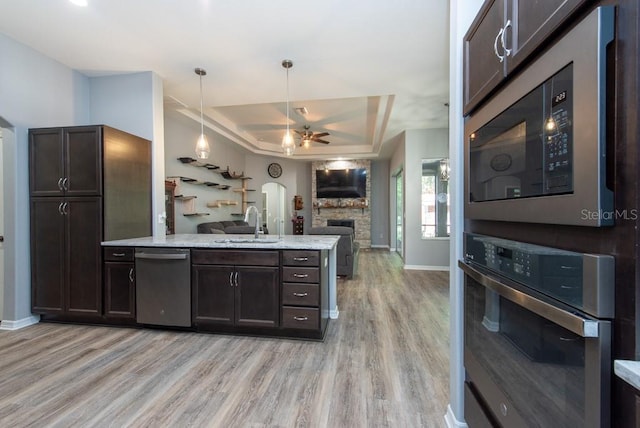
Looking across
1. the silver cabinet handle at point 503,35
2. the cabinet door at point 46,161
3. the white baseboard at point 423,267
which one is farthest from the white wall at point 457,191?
the white baseboard at point 423,267

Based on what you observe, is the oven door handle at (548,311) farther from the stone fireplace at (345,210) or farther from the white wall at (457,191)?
the stone fireplace at (345,210)

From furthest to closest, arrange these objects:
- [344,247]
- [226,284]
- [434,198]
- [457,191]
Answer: [434,198] → [344,247] → [226,284] → [457,191]

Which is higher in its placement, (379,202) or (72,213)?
(379,202)

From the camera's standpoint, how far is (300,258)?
8.43ft

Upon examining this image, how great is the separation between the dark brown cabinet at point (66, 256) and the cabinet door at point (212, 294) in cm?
108

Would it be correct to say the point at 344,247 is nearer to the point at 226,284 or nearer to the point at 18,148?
the point at 226,284

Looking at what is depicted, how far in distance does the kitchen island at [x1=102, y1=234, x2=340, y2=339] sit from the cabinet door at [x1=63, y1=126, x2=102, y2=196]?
616mm

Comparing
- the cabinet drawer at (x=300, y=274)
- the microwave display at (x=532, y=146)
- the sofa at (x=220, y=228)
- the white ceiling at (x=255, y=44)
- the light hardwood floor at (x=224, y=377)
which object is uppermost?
the white ceiling at (x=255, y=44)

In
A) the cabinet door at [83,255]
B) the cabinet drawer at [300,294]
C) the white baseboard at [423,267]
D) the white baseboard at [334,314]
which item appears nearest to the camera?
the cabinet drawer at [300,294]

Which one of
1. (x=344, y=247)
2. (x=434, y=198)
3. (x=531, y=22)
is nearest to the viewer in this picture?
(x=531, y=22)

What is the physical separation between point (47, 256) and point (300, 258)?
8.85ft

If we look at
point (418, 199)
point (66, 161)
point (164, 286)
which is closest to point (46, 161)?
point (66, 161)

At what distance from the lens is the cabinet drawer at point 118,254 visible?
2.85 meters

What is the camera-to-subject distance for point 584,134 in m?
0.63
